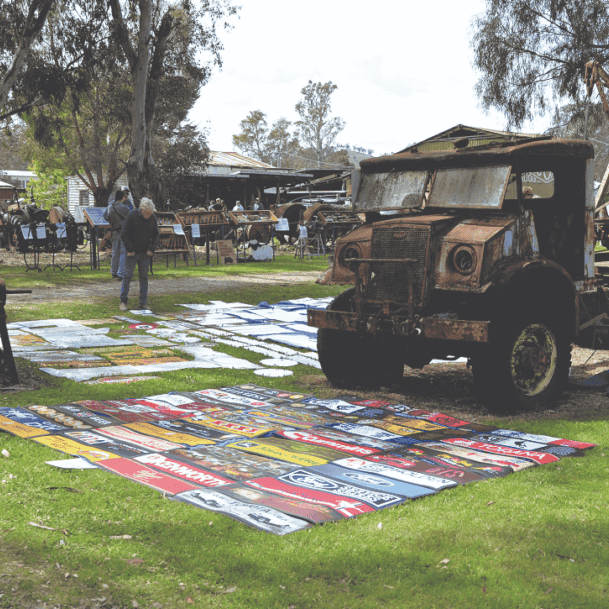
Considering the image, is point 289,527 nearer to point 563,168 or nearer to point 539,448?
point 539,448

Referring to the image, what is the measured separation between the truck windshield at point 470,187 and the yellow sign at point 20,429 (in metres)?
3.82

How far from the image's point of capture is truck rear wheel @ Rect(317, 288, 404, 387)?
23.8 ft

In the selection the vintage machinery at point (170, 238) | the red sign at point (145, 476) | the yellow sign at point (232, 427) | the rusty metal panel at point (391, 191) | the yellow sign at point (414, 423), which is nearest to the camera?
the red sign at point (145, 476)

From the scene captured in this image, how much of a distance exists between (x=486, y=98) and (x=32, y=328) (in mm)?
30373

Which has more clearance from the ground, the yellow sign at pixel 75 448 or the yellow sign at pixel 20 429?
the yellow sign at pixel 20 429

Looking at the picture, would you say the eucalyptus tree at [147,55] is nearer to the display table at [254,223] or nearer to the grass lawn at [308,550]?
the display table at [254,223]

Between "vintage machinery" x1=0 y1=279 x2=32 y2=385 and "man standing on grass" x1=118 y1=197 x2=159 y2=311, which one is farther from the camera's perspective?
"man standing on grass" x1=118 y1=197 x2=159 y2=311

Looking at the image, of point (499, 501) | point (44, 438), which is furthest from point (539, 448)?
point (44, 438)

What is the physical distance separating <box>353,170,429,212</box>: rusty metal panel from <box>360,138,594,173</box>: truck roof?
0.30 ft

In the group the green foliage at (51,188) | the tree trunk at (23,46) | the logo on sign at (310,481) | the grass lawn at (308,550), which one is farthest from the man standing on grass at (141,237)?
the green foliage at (51,188)

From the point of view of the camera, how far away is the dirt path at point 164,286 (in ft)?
45.9

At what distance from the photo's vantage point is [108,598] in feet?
9.94

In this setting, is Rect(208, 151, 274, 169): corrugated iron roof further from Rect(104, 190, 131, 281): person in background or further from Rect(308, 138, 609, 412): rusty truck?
Rect(308, 138, 609, 412): rusty truck

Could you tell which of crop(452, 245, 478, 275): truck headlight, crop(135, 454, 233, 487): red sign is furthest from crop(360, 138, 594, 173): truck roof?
crop(135, 454, 233, 487): red sign
